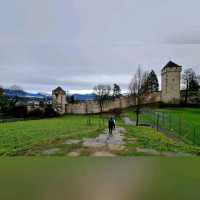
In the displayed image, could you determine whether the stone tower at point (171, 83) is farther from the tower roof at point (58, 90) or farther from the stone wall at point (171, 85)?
the tower roof at point (58, 90)

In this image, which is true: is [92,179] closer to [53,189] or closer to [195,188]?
[53,189]

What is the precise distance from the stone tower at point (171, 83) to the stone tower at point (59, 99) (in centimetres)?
912

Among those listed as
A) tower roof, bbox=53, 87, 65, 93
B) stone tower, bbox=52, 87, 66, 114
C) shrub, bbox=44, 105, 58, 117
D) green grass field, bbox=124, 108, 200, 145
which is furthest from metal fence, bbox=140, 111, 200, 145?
tower roof, bbox=53, 87, 65, 93

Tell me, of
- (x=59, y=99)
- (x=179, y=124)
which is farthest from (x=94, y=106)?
(x=179, y=124)

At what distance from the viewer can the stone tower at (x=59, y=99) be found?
2197 cm

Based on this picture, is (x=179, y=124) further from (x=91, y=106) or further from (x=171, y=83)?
(x=171, y=83)

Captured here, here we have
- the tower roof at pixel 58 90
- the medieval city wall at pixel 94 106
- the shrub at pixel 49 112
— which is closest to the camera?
the shrub at pixel 49 112

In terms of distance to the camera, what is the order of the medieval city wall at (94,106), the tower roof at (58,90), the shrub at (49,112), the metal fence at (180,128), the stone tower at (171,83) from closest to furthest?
the metal fence at (180,128) → the shrub at (49,112) → the medieval city wall at (94,106) → the tower roof at (58,90) → the stone tower at (171,83)

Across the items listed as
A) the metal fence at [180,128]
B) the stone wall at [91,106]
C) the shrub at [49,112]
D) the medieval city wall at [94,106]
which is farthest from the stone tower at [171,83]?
the metal fence at [180,128]

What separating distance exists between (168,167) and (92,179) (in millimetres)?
1300

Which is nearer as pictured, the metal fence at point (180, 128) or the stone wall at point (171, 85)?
the metal fence at point (180, 128)

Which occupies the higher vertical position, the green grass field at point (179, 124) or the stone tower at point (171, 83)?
the stone tower at point (171, 83)

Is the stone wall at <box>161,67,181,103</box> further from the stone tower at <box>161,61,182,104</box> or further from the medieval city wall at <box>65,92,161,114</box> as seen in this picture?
the medieval city wall at <box>65,92,161,114</box>

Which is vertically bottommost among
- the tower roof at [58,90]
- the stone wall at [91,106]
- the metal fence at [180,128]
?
the metal fence at [180,128]
